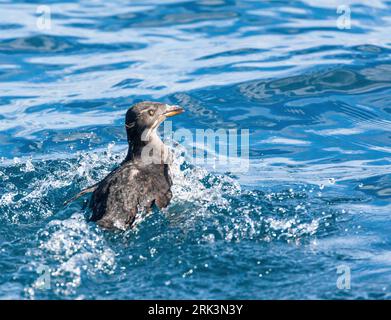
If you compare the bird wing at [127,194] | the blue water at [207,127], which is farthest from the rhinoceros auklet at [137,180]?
the blue water at [207,127]

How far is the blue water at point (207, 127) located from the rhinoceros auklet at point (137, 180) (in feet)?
0.55

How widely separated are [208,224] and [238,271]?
3.53ft

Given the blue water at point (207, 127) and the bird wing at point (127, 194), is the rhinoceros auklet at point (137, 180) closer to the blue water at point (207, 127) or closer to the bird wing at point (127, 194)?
the bird wing at point (127, 194)

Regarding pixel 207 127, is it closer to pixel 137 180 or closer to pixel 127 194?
pixel 137 180

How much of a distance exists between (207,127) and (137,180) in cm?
406

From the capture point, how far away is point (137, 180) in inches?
344

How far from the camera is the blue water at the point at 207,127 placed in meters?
7.37

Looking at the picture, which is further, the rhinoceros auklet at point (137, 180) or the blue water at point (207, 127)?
the rhinoceros auklet at point (137, 180)

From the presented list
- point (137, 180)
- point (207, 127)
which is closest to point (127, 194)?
point (137, 180)

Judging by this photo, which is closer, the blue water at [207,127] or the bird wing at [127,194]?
the blue water at [207,127]

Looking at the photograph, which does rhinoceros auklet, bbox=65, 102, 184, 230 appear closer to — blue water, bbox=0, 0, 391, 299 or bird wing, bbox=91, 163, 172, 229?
bird wing, bbox=91, 163, 172, 229

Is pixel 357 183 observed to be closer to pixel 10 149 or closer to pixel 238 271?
pixel 238 271

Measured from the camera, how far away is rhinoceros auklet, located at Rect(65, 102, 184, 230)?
8312 mm
